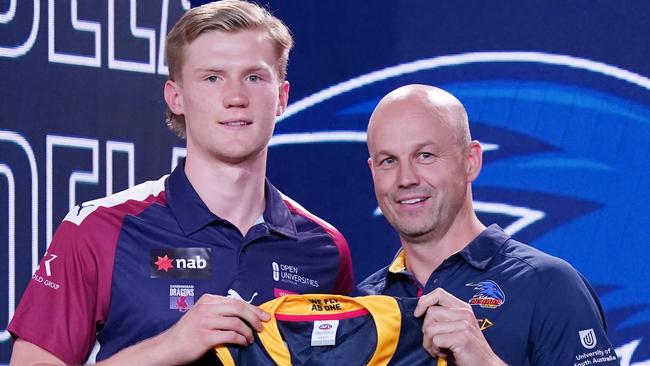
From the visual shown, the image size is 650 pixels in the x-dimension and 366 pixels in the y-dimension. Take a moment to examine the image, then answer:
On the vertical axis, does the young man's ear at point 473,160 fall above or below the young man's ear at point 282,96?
below

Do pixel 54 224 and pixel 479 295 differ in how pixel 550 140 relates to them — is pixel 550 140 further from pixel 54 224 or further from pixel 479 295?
pixel 54 224

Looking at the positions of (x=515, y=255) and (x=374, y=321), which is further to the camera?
(x=515, y=255)

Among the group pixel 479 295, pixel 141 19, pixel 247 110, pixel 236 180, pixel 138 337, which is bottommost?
pixel 138 337

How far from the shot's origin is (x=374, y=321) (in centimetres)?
246

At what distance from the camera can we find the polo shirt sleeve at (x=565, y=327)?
2549 millimetres

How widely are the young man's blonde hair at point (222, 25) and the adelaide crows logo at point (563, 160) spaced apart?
1.31m

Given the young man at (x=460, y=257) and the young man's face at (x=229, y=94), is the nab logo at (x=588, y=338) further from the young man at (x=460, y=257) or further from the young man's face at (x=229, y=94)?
the young man's face at (x=229, y=94)

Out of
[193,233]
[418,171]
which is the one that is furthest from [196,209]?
[418,171]

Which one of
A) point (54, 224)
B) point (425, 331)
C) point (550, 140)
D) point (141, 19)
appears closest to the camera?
point (425, 331)

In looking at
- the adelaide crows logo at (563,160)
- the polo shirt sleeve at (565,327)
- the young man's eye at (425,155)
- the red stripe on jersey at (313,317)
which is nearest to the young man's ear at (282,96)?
the young man's eye at (425,155)

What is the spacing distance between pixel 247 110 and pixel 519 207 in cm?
178

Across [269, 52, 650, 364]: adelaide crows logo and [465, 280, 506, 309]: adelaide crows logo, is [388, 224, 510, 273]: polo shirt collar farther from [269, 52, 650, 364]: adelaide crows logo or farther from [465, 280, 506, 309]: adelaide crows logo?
[269, 52, 650, 364]: adelaide crows logo

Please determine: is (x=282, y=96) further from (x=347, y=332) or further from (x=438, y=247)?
(x=347, y=332)

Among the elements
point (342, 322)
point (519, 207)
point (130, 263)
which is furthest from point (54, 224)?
point (519, 207)
